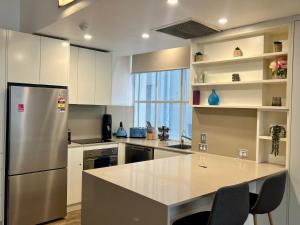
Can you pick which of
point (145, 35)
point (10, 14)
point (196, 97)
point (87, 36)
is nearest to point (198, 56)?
point (196, 97)

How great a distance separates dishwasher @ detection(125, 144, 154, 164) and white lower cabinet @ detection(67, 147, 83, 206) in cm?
79

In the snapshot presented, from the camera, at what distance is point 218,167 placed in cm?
276

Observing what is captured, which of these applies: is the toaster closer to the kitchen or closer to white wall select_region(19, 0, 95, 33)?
the kitchen

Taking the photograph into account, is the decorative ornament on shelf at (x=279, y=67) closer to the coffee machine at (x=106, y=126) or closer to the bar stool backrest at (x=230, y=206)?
the bar stool backrest at (x=230, y=206)

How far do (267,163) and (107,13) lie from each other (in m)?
2.34

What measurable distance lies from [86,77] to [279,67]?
2790mm

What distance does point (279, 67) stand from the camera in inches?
111

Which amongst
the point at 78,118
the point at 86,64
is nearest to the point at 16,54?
the point at 86,64

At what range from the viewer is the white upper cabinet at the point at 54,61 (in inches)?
138

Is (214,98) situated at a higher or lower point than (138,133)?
higher

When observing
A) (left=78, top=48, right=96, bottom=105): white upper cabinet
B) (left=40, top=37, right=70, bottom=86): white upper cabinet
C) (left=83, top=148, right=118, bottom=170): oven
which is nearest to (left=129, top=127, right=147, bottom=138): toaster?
(left=83, top=148, right=118, bottom=170): oven

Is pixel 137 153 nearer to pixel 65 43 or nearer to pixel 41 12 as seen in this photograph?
pixel 65 43

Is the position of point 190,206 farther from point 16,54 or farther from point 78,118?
point 78,118

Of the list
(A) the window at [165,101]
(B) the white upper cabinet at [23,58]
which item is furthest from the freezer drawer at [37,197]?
(A) the window at [165,101]
